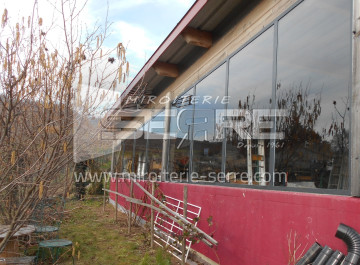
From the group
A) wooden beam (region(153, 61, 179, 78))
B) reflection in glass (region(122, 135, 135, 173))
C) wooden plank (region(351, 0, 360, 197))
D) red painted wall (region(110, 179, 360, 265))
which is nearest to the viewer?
wooden plank (region(351, 0, 360, 197))

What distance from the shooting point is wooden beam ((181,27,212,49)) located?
5.46 metres

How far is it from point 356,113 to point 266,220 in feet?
5.01

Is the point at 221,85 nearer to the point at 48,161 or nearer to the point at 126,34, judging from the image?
the point at 126,34

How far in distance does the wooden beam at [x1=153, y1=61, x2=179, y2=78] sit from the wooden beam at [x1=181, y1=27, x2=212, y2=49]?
1580mm

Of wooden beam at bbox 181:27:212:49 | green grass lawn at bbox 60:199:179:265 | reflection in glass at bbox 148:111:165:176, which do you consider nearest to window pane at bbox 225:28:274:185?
wooden beam at bbox 181:27:212:49

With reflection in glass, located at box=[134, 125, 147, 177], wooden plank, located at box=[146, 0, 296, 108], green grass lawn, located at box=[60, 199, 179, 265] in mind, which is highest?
wooden plank, located at box=[146, 0, 296, 108]

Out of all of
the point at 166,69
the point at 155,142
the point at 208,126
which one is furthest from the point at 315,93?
the point at 155,142

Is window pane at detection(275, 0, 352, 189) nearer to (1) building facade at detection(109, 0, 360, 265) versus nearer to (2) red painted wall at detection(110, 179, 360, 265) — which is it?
(1) building facade at detection(109, 0, 360, 265)

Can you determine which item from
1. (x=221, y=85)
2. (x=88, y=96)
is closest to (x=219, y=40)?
(x=221, y=85)

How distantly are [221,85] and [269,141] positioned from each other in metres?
1.75

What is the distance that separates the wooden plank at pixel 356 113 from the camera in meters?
2.50

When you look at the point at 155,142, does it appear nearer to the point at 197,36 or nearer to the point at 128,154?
the point at 128,154

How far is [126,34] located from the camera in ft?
12.7

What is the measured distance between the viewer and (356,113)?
2572mm
